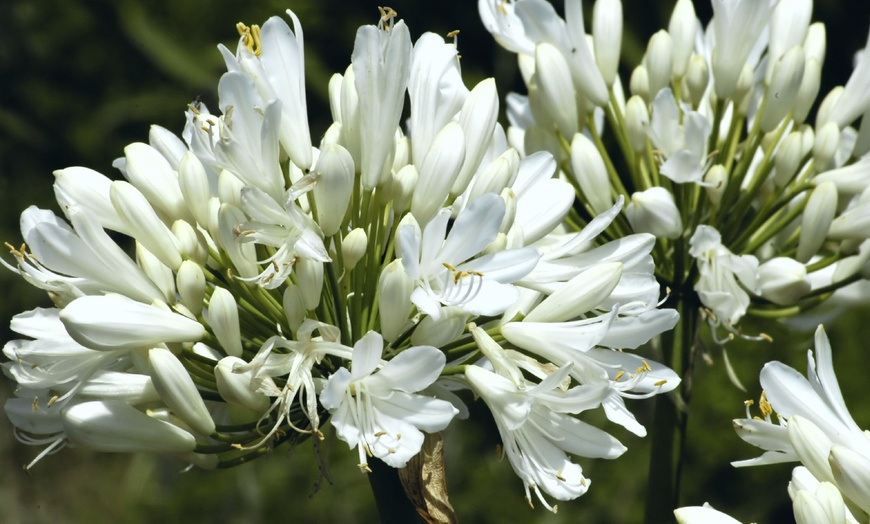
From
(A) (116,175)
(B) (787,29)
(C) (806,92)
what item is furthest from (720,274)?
(A) (116,175)

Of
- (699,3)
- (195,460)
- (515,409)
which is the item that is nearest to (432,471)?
(515,409)

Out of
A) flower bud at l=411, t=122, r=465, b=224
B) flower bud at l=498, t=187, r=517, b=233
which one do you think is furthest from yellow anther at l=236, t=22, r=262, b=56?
flower bud at l=498, t=187, r=517, b=233

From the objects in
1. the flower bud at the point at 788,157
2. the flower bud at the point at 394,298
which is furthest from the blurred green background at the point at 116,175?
the flower bud at the point at 394,298

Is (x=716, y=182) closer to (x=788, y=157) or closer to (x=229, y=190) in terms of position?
(x=788, y=157)

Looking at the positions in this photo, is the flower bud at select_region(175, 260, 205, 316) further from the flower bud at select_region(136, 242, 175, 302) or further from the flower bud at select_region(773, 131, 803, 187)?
the flower bud at select_region(773, 131, 803, 187)

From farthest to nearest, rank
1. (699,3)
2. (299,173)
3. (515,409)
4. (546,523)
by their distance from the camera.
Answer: (699,3) → (546,523) → (299,173) → (515,409)

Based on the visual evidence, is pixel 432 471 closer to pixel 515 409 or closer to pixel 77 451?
pixel 515 409
